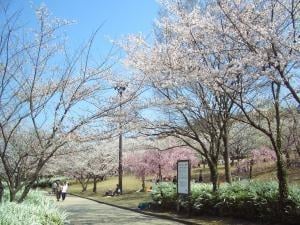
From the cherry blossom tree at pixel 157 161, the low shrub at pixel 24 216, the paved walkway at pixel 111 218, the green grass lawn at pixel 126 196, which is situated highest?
the cherry blossom tree at pixel 157 161

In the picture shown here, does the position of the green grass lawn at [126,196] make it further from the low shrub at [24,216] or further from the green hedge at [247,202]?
the low shrub at [24,216]

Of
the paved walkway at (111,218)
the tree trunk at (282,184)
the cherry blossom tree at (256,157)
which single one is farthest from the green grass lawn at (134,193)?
the tree trunk at (282,184)

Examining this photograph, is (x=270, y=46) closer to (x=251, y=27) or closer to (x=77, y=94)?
(x=251, y=27)

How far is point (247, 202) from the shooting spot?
15711mm

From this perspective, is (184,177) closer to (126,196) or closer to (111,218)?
(111,218)

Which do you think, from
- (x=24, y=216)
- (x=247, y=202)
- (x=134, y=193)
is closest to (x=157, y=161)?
(x=134, y=193)

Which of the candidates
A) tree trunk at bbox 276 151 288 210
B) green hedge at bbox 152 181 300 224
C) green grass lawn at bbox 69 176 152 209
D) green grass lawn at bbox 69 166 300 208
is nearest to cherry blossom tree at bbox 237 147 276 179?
green grass lawn at bbox 69 166 300 208

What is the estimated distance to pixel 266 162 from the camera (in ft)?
202

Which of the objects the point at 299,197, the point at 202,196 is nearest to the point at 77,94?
the point at 299,197

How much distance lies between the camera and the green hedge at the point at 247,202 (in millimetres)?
13579

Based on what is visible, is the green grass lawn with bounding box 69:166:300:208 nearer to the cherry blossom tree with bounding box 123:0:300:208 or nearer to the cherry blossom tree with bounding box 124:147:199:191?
the cherry blossom tree with bounding box 124:147:199:191

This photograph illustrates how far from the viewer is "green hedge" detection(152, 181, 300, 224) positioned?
13579mm

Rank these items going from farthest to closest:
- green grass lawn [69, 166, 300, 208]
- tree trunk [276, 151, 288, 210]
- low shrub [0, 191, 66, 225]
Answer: green grass lawn [69, 166, 300, 208] < tree trunk [276, 151, 288, 210] < low shrub [0, 191, 66, 225]

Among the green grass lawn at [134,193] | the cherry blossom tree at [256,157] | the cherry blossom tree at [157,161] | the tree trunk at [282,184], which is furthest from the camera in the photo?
the cherry blossom tree at [256,157]
